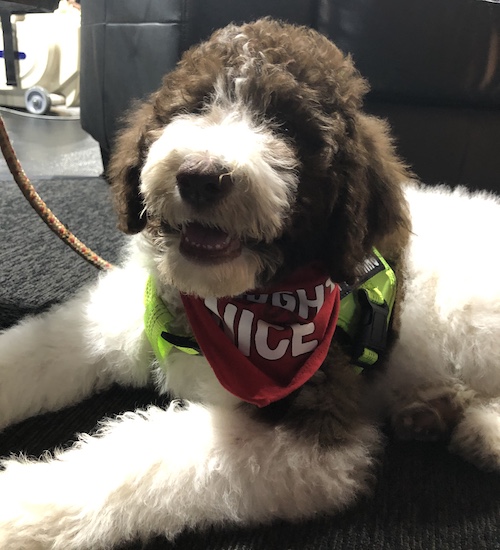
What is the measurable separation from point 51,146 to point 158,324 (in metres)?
4.02

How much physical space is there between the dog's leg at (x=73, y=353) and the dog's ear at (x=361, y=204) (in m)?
0.60

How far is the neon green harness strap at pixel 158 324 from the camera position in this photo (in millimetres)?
1320

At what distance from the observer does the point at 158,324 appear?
1331 millimetres

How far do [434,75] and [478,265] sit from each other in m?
1.33

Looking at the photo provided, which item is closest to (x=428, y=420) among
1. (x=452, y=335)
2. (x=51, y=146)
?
(x=452, y=335)

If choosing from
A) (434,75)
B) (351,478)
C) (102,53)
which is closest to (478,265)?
(351,478)

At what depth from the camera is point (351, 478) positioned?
1.19 metres

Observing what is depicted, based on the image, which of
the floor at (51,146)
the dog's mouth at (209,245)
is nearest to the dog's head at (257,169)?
the dog's mouth at (209,245)

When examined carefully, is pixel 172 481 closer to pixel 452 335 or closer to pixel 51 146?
pixel 452 335

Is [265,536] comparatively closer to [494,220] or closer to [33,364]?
[33,364]

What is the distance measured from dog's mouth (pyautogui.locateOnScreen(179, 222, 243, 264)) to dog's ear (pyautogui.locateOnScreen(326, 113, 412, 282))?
0.74ft

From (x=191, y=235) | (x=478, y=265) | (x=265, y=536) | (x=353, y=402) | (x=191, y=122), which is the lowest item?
(x=265, y=536)

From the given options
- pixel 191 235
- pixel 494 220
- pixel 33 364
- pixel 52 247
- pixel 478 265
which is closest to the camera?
pixel 191 235

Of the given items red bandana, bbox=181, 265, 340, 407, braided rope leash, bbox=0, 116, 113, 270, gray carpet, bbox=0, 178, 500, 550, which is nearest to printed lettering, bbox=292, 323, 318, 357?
red bandana, bbox=181, 265, 340, 407
